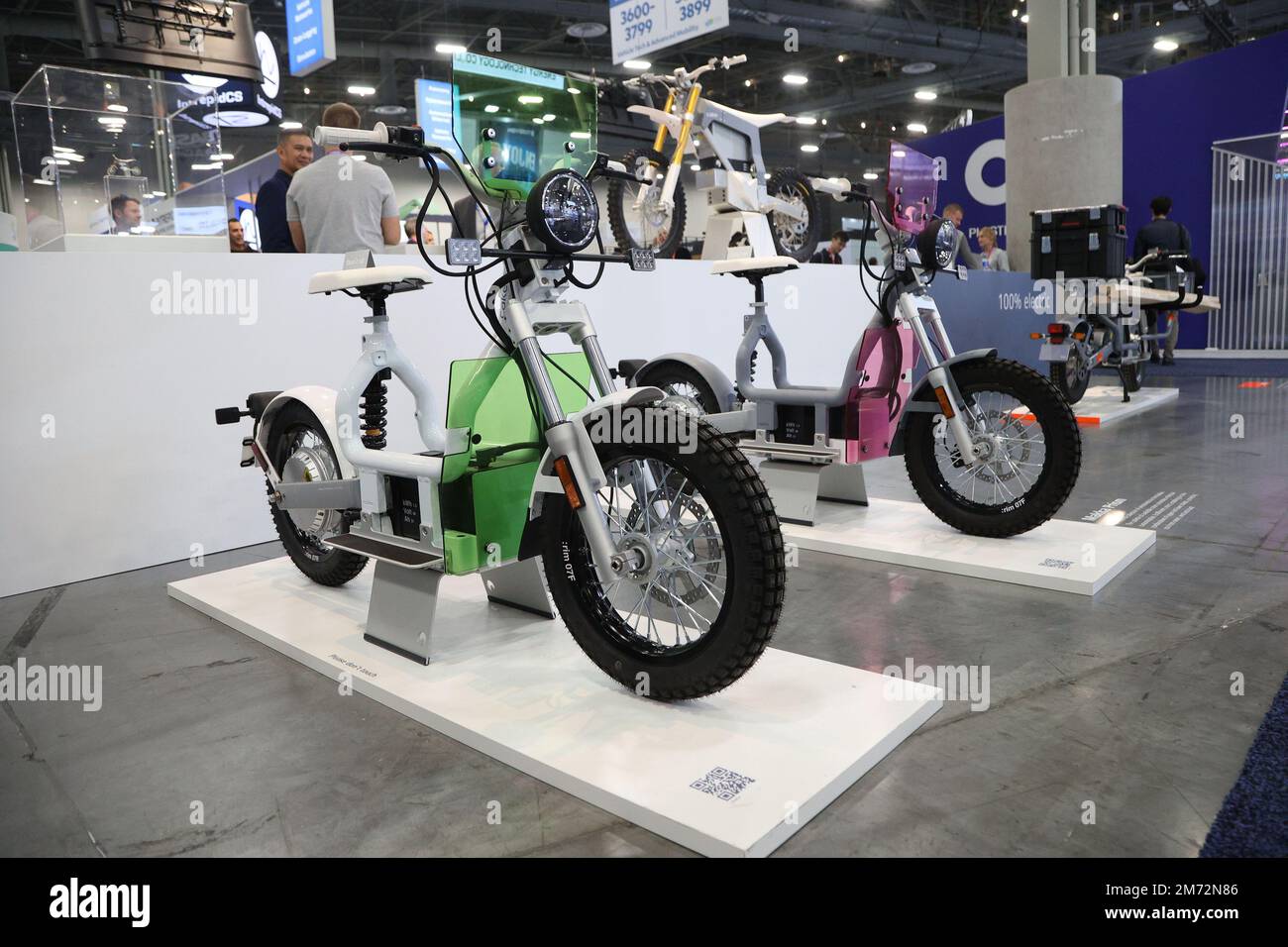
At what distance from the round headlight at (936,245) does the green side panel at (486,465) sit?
1.97 meters

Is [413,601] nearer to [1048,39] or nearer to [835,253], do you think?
[835,253]

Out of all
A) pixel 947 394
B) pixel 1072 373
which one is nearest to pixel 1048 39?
pixel 1072 373

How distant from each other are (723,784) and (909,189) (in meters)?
2.89

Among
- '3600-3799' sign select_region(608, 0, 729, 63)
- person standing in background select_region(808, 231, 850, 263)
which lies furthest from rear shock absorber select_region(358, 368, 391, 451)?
person standing in background select_region(808, 231, 850, 263)

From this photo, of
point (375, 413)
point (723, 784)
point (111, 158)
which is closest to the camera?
point (723, 784)

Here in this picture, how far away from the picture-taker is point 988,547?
3.29 meters

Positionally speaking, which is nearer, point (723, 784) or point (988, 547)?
point (723, 784)

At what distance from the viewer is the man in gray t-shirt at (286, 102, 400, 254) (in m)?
3.96

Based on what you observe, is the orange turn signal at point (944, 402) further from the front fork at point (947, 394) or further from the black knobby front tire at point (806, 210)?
the black knobby front tire at point (806, 210)

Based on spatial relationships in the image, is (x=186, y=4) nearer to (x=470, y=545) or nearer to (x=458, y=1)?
(x=458, y=1)

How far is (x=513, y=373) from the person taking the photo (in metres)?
2.37

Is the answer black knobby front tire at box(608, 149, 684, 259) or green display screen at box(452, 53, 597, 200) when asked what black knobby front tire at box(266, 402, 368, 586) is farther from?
black knobby front tire at box(608, 149, 684, 259)

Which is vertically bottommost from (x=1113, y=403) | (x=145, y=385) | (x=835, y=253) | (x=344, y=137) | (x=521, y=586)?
(x=521, y=586)

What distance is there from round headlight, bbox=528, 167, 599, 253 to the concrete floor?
46.8 inches
